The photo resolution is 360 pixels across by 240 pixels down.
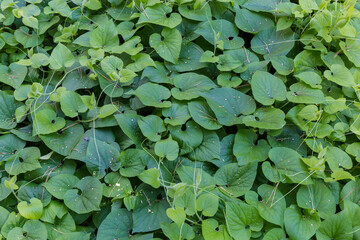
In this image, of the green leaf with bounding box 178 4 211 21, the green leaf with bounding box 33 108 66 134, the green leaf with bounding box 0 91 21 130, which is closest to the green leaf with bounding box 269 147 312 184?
the green leaf with bounding box 178 4 211 21

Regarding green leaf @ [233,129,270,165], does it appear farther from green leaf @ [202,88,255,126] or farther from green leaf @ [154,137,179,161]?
green leaf @ [154,137,179,161]

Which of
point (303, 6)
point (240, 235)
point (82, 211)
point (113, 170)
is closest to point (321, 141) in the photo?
point (240, 235)

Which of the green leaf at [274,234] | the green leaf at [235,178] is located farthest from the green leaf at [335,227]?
the green leaf at [235,178]

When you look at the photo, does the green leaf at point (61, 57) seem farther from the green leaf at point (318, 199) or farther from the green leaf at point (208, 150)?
the green leaf at point (318, 199)

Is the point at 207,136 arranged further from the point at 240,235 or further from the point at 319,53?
the point at 319,53

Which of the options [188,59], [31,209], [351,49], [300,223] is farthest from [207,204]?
[351,49]

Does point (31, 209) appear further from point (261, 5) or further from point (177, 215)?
point (261, 5)
